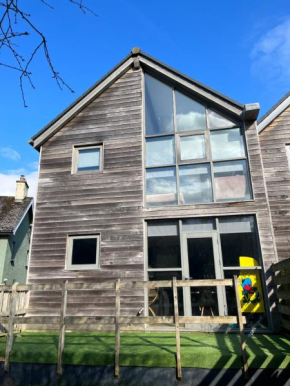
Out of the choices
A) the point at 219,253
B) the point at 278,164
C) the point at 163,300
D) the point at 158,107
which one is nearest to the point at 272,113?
the point at 278,164

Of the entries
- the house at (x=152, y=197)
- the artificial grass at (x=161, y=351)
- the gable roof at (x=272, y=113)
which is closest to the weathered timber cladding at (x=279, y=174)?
the gable roof at (x=272, y=113)

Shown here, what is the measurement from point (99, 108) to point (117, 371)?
842cm

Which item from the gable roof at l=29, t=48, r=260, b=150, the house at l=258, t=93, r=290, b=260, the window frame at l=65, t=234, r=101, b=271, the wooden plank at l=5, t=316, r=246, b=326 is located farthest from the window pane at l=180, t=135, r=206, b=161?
the wooden plank at l=5, t=316, r=246, b=326

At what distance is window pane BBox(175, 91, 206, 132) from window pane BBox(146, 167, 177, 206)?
5.18ft

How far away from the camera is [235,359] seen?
15.7 ft

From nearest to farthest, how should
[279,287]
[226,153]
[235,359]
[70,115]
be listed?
[235,359], [279,287], [226,153], [70,115]

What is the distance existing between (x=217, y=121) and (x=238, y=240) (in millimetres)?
3918

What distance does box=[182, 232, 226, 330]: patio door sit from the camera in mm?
7691


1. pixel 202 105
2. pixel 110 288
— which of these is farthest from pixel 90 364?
pixel 202 105

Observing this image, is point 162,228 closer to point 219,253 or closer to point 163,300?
point 219,253

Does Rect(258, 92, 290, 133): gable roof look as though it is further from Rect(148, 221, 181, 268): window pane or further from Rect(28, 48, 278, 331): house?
Rect(148, 221, 181, 268): window pane

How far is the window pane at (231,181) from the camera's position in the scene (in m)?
8.65

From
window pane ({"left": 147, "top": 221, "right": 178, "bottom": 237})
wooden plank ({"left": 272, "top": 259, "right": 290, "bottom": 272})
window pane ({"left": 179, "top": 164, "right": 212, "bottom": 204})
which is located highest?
window pane ({"left": 179, "top": 164, "right": 212, "bottom": 204})

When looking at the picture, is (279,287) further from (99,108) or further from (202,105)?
(99,108)
